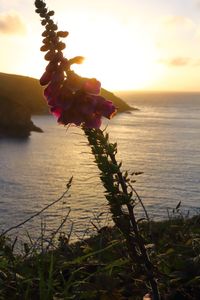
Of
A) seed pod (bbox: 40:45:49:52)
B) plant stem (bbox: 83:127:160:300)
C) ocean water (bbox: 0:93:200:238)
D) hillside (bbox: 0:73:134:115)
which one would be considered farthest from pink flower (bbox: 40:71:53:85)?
hillside (bbox: 0:73:134:115)

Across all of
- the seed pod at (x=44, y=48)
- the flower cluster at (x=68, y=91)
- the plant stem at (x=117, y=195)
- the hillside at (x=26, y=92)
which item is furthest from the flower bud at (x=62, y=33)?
the hillside at (x=26, y=92)

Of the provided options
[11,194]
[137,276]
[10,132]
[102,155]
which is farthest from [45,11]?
[10,132]

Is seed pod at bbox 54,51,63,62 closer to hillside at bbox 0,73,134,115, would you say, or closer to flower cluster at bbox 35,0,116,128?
flower cluster at bbox 35,0,116,128

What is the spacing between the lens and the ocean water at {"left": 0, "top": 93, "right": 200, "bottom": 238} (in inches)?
1940

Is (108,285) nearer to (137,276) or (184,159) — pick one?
(137,276)

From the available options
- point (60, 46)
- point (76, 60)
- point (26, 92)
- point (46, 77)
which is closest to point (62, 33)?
point (60, 46)

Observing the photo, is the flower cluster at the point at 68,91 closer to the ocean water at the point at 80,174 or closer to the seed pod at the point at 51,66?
the seed pod at the point at 51,66

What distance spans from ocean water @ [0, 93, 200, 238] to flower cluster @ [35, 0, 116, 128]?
2246cm

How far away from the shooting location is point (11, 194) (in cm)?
6012

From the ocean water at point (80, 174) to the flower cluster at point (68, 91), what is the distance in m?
22.5

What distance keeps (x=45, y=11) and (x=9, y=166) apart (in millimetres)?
78481

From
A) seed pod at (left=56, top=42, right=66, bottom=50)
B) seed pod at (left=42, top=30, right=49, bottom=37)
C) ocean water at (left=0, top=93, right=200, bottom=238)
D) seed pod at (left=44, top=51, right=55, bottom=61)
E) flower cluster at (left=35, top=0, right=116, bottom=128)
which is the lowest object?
ocean water at (left=0, top=93, right=200, bottom=238)

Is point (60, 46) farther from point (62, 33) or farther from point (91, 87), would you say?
point (91, 87)

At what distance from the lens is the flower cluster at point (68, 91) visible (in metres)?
3.44
